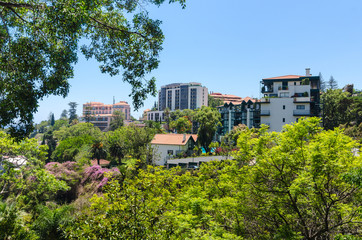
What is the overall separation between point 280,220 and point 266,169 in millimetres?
1919

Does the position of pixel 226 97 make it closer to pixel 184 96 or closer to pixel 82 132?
pixel 184 96

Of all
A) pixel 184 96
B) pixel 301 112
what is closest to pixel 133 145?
pixel 301 112

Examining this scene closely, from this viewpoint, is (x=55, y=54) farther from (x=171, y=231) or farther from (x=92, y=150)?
(x=92, y=150)

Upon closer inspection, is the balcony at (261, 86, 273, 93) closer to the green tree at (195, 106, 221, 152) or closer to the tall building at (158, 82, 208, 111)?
the green tree at (195, 106, 221, 152)

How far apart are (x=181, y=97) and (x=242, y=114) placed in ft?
253

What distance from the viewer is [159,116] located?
127938mm

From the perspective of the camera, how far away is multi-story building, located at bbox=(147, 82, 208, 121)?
125 meters

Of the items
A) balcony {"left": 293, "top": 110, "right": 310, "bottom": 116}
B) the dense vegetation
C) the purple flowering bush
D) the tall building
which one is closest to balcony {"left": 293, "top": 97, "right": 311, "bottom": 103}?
balcony {"left": 293, "top": 110, "right": 310, "bottom": 116}

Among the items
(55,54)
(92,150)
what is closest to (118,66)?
(55,54)

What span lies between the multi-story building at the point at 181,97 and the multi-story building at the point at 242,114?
6259 centimetres

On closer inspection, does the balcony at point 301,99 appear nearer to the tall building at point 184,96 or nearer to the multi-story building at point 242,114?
the multi-story building at point 242,114

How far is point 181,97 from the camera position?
12825 centimetres

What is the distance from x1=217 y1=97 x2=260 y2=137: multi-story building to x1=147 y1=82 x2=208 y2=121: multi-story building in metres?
62.6

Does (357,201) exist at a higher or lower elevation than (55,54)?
lower
